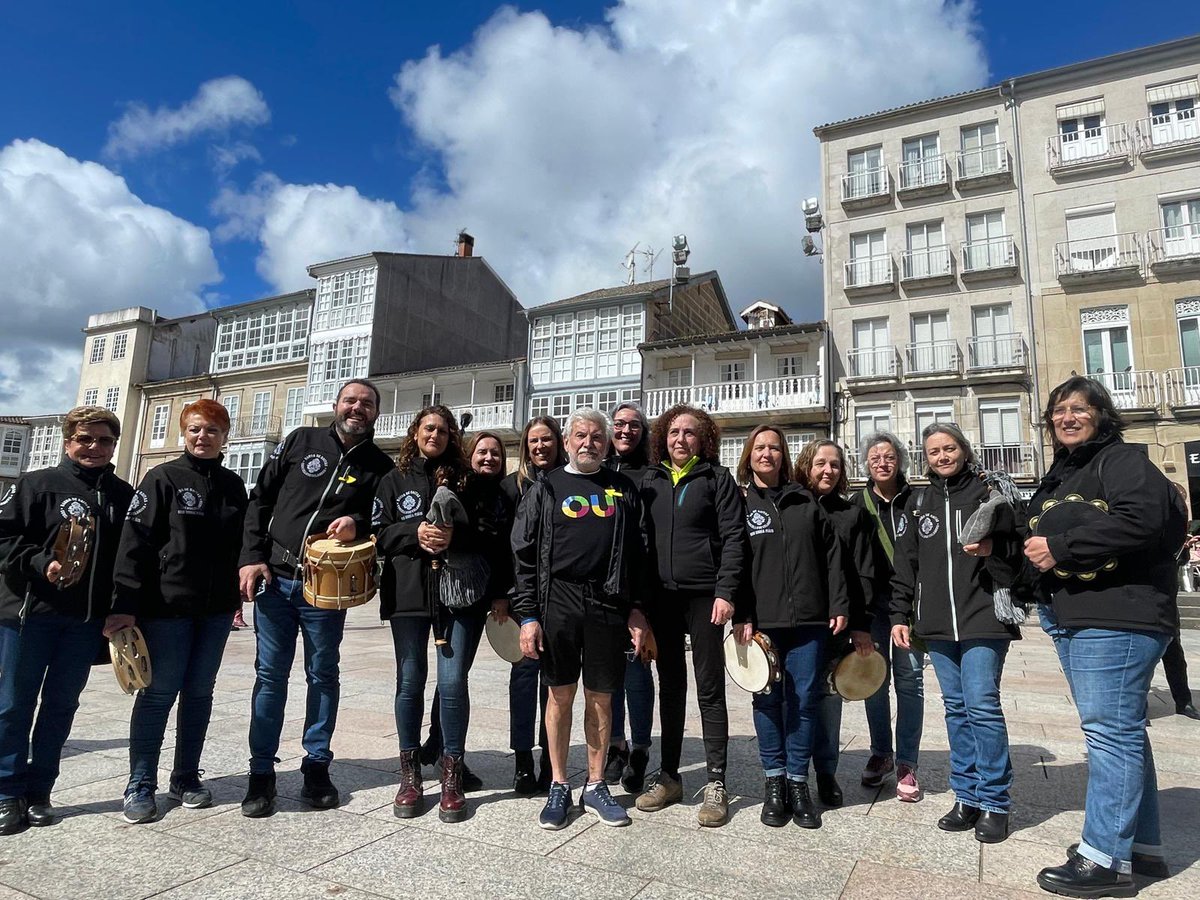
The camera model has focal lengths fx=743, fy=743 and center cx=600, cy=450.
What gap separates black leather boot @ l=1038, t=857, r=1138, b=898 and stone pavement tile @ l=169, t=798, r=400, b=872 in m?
2.70

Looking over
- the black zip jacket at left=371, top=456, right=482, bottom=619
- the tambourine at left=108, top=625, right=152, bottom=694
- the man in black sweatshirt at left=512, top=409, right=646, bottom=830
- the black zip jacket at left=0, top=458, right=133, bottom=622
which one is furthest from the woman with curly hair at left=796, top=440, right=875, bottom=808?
the black zip jacket at left=0, top=458, right=133, bottom=622

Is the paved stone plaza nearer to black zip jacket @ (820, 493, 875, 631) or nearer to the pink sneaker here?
the pink sneaker

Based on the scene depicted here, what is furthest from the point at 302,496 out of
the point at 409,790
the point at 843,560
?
the point at 843,560

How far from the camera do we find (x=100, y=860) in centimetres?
298

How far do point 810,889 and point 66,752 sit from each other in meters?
4.50

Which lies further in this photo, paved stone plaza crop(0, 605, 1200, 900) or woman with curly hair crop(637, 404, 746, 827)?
woman with curly hair crop(637, 404, 746, 827)

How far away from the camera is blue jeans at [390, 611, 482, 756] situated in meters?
3.72

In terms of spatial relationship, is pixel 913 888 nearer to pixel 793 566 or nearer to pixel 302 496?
pixel 793 566

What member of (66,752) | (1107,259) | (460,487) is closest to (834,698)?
(460,487)

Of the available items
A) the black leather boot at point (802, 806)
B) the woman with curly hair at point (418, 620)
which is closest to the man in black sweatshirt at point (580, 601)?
the woman with curly hair at point (418, 620)

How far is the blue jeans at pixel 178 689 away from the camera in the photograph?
3.57 meters

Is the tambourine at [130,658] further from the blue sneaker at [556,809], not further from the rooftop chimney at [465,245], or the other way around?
the rooftop chimney at [465,245]

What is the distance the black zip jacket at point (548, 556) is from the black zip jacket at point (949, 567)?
4.49ft

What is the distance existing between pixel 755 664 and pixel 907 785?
1.09 meters
